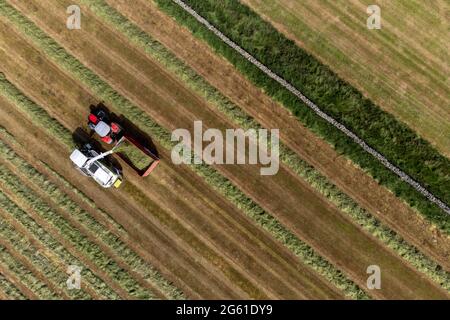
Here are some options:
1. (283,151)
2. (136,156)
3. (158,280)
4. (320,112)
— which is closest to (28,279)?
(158,280)

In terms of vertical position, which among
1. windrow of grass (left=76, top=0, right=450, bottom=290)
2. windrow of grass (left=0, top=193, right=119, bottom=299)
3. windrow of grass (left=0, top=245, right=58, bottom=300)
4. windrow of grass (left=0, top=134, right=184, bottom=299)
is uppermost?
windrow of grass (left=76, top=0, right=450, bottom=290)

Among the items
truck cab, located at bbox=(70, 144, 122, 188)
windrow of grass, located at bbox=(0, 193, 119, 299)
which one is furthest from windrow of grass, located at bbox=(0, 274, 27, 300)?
truck cab, located at bbox=(70, 144, 122, 188)

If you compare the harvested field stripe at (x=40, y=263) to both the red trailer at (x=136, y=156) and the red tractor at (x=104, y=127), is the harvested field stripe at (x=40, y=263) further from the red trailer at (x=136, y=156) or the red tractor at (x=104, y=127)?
the red tractor at (x=104, y=127)

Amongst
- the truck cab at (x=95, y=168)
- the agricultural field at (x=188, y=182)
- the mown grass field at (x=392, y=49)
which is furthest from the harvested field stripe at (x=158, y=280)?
the mown grass field at (x=392, y=49)

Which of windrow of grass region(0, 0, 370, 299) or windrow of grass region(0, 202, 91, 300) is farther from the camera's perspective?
windrow of grass region(0, 202, 91, 300)

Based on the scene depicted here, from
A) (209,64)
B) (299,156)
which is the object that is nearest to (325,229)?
(299,156)

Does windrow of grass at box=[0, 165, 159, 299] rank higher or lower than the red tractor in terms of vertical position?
lower

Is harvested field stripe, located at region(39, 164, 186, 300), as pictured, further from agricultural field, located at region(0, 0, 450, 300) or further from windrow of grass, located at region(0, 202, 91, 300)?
windrow of grass, located at region(0, 202, 91, 300)

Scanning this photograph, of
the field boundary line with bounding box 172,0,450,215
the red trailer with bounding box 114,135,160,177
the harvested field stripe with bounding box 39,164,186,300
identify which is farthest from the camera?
the harvested field stripe with bounding box 39,164,186,300

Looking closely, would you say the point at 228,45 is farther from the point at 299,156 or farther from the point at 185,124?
the point at 299,156
